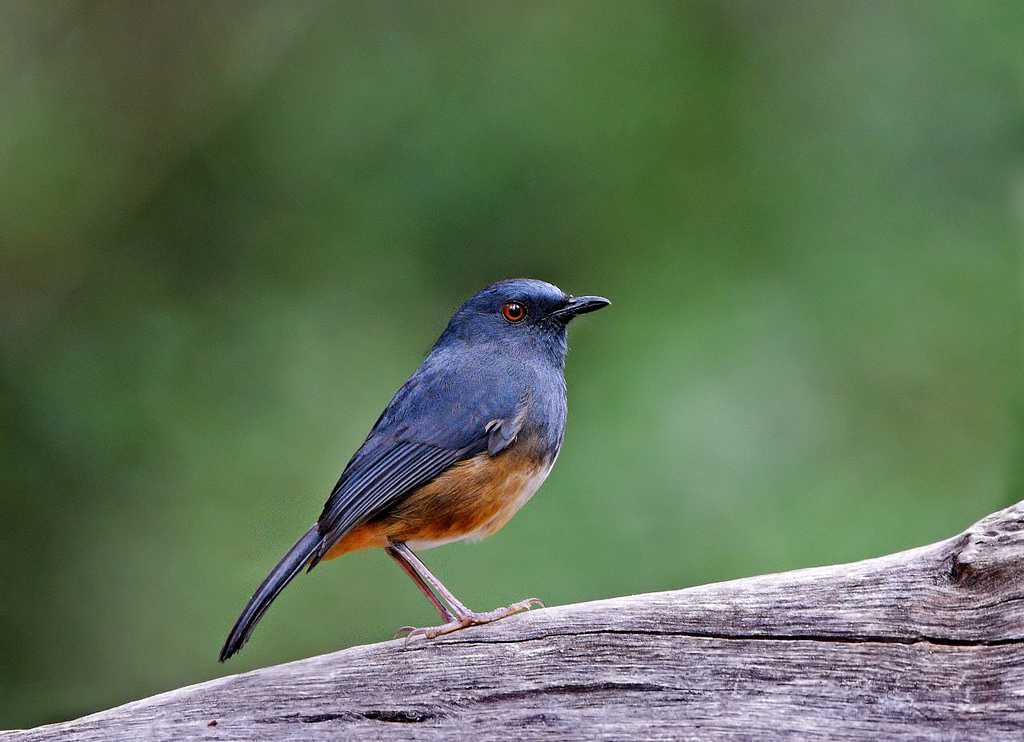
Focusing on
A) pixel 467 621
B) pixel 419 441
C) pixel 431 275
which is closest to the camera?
pixel 467 621

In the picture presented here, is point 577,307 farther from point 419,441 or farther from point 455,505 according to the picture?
point 455,505

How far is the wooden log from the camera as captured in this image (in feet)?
9.31

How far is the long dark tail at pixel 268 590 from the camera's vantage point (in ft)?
10.9

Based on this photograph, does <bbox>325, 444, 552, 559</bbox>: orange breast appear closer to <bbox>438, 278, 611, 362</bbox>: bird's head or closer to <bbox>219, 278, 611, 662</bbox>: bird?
<bbox>219, 278, 611, 662</bbox>: bird

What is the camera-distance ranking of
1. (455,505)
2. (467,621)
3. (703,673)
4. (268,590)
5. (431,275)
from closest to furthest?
(703,673)
(467,621)
(268,590)
(455,505)
(431,275)

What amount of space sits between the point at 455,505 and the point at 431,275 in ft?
7.15

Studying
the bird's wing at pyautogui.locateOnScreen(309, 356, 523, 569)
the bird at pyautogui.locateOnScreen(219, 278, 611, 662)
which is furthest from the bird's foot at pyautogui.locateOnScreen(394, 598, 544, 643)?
the bird's wing at pyautogui.locateOnScreen(309, 356, 523, 569)

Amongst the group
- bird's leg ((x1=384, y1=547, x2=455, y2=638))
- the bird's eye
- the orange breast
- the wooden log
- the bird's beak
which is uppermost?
the bird's beak

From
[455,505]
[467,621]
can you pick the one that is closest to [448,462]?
[455,505]

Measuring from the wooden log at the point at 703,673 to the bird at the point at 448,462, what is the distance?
316 millimetres

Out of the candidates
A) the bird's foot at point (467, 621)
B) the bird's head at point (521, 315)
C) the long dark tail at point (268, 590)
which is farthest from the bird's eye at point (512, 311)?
the bird's foot at point (467, 621)

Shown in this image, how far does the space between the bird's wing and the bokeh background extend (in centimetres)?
119

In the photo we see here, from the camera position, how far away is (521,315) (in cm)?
427

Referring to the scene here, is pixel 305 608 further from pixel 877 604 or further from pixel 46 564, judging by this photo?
pixel 877 604
